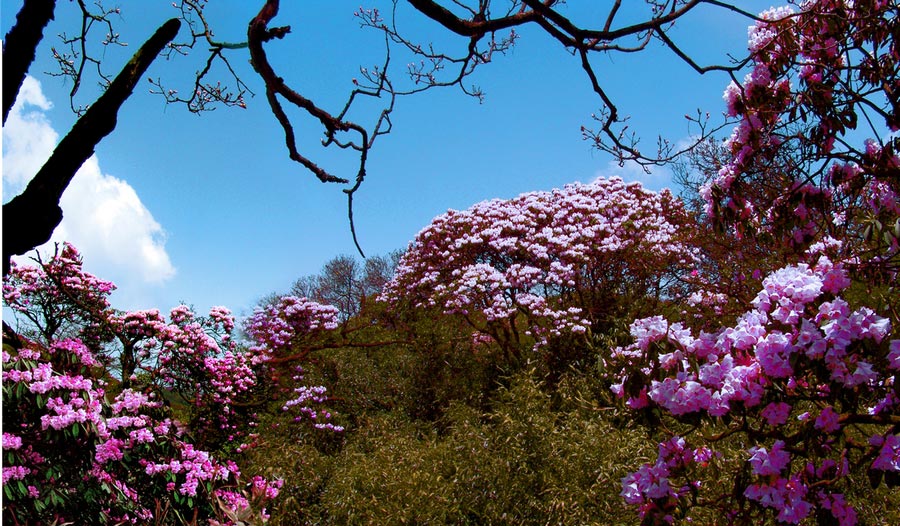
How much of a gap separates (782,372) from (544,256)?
600 cm

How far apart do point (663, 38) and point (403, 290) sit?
279 inches

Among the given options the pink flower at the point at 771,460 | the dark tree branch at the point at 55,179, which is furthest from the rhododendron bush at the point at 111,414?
the pink flower at the point at 771,460

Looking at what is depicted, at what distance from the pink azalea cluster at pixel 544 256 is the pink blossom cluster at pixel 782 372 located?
4.90 m

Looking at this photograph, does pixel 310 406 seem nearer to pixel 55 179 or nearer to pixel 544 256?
pixel 544 256

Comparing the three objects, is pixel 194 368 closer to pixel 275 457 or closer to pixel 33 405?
pixel 275 457

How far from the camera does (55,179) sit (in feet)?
7.88

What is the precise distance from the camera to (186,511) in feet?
15.2

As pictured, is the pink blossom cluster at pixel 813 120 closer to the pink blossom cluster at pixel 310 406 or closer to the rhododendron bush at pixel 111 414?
the rhododendron bush at pixel 111 414

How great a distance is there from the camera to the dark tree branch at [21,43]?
2432mm

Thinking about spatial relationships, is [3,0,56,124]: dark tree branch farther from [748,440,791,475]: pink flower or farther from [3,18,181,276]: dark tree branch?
[748,440,791,475]: pink flower

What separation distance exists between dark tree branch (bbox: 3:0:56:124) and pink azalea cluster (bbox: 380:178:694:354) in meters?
5.61

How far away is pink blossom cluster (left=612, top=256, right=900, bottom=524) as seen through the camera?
6.97ft

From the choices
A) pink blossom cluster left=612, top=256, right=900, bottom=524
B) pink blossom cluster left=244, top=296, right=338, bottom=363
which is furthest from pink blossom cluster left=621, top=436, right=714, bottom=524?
pink blossom cluster left=244, top=296, right=338, bottom=363

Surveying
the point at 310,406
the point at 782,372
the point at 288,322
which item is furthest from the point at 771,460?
the point at 288,322
